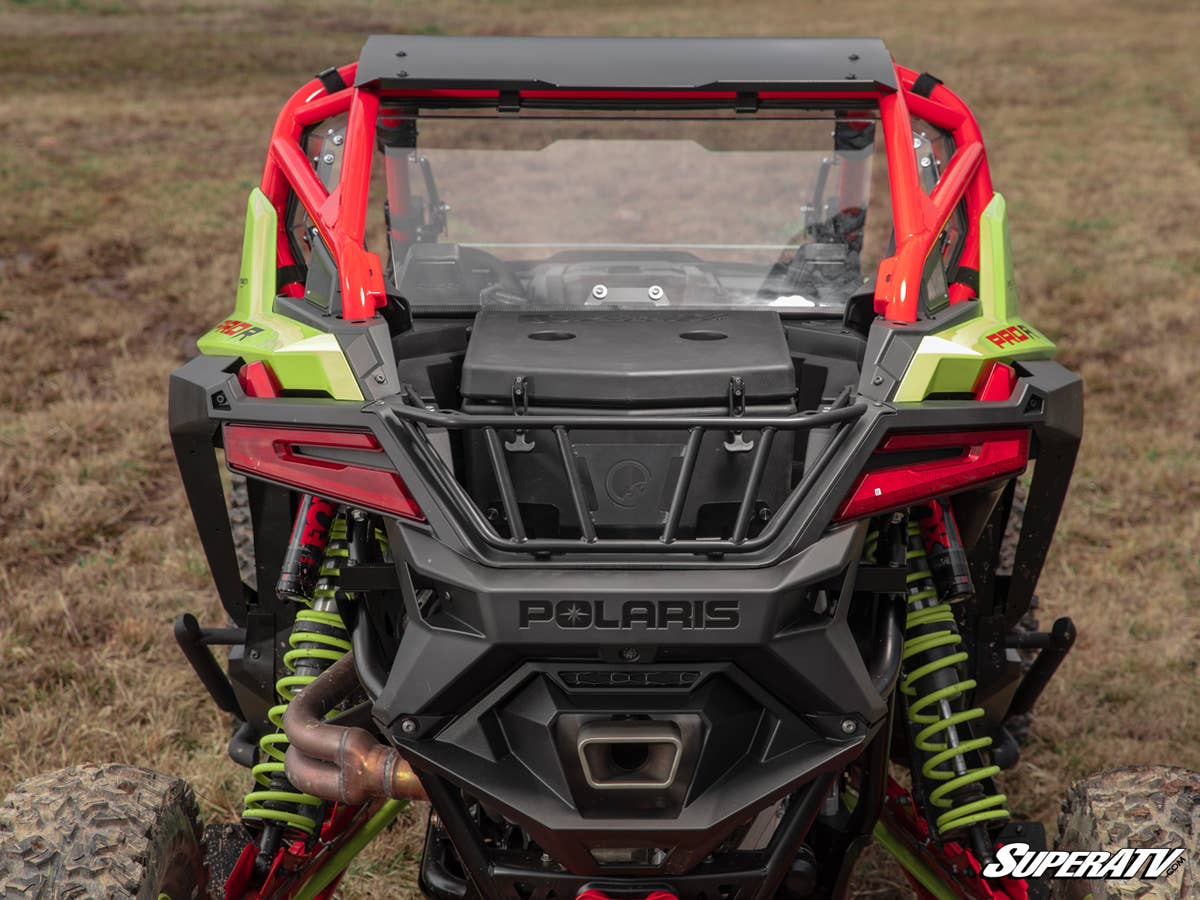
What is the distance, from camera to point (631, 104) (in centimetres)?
277

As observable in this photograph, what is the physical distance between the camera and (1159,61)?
19.0 m

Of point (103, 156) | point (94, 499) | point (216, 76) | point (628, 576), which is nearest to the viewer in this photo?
point (628, 576)

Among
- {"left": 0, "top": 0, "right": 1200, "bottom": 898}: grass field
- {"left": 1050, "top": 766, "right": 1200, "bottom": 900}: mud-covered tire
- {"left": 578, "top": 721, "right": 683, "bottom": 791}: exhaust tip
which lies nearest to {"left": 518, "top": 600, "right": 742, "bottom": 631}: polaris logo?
{"left": 578, "top": 721, "right": 683, "bottom": 791}: exhaust tip

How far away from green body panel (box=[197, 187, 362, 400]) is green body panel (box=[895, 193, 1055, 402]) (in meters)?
0.94

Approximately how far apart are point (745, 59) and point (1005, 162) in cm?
1033

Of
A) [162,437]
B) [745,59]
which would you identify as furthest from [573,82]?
[162,437]

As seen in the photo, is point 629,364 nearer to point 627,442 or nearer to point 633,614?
point 627,442

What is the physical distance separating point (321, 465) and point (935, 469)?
0.99 m

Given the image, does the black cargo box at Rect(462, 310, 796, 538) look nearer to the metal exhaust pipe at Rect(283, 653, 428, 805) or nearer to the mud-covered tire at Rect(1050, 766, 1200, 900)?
the metal exhaust pipe at Rect(283, 653, 428, 805)

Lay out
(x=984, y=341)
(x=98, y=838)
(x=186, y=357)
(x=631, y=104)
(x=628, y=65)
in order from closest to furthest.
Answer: (x=98, y=838)
(x=984, y=341)
(x=628, y=65)
(x=631, y=104)
(x=186, y=357)

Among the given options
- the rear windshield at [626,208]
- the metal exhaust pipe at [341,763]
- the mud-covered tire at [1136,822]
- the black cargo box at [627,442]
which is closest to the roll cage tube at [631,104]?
the rear windshield at [626,208]

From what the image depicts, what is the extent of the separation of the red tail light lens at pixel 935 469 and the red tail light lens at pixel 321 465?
68 centimetres

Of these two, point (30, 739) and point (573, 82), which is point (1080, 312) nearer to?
point (573, 82)

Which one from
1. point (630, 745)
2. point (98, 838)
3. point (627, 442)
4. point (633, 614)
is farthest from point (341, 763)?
point (627, 442)
